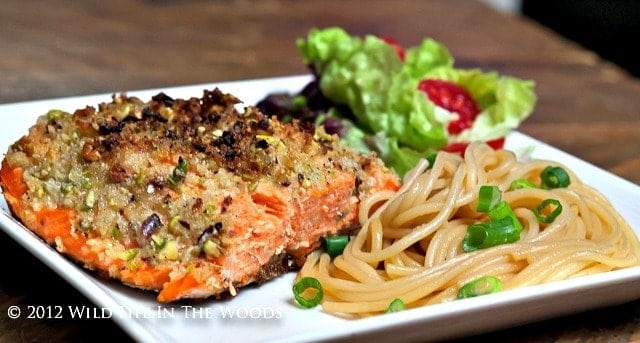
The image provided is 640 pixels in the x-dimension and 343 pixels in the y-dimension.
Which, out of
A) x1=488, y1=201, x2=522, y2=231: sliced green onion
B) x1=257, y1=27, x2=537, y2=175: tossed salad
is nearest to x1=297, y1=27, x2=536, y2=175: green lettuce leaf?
x1=257, y1=27, x2=537, y2=175: tossed salad

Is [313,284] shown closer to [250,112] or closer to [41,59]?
[250,112]

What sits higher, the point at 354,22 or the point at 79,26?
the point at 79,26

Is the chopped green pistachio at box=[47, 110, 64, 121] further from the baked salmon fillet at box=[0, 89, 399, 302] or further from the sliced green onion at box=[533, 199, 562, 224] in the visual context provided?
the sliced green onion at box=[533, 199, 562, 224]

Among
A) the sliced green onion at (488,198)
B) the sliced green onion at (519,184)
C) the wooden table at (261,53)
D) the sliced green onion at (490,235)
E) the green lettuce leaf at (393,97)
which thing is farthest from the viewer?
the wooden table at (261,53)

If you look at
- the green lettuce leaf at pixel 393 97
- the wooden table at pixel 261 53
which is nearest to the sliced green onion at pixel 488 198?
the wooden table at pixel 261 53

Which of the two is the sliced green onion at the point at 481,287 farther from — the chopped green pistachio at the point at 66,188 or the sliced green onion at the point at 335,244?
the chopped green pistachio at the point at 66,188

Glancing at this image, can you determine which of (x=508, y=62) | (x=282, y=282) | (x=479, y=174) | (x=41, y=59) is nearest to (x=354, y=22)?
(x=508, y=62)
